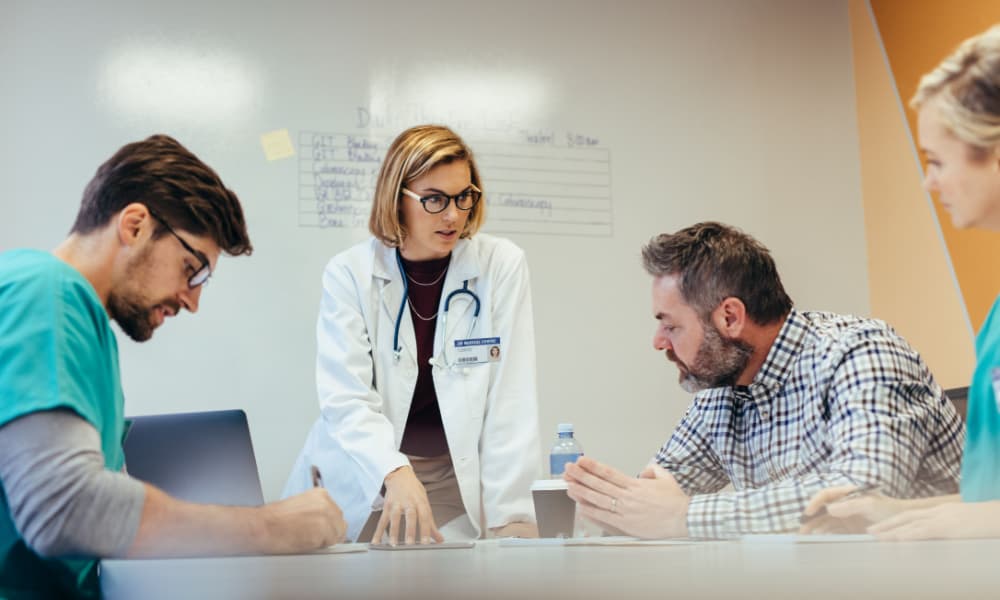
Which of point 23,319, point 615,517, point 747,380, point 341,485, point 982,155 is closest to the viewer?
point 23,319

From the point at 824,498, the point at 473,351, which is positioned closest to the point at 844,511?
the point at 824,498

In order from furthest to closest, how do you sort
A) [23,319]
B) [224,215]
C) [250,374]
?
[250,374]
[224,215]
[23,319]

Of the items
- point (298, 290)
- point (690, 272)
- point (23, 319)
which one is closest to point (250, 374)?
point (298, 290)

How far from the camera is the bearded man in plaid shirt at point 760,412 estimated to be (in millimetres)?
1431

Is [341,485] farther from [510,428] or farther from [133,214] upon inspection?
[133,214]

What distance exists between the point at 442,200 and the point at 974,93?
123 cm

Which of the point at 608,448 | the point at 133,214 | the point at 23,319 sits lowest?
the point at 608,448

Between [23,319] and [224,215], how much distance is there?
1.17ft

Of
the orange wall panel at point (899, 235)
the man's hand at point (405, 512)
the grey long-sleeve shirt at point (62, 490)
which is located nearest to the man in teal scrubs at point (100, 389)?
the grey long-sleeve shirt at point (62, 490)

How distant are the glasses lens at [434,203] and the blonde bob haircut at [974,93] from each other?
3.83ft

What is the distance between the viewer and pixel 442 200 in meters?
2.18

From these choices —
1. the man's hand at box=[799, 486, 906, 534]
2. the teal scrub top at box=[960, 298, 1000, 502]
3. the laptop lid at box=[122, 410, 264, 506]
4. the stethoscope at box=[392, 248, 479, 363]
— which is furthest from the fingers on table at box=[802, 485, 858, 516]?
the laptop lid at box=[122, 410, 264, 506]

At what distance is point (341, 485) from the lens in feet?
7.02

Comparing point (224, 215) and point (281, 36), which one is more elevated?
point (281, 36)
